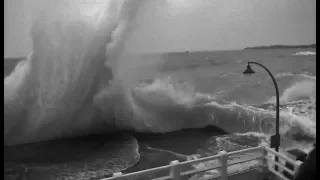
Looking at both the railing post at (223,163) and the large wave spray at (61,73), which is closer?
the railing post at (223,163)

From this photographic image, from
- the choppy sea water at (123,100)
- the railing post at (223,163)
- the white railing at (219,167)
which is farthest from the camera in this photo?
the choppy sea water at (123,100)

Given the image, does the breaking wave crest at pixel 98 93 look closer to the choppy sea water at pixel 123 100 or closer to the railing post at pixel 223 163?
the choppy sea water at pixel 123 100

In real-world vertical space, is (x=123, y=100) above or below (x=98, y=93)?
below

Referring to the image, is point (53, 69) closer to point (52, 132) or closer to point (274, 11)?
point (52, 132)

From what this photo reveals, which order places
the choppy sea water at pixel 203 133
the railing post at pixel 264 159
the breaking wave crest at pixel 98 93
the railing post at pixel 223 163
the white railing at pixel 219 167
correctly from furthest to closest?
the breaking wave crest at pixel 98 93, the choppy sea water at pixel 203 133, the railing post at pixel 264 159, the railing post at pixel 223 163, the white railing at pixel 219 167

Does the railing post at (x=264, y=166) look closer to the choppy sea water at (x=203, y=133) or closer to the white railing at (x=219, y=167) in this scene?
the white railing at (x=219, y=167)

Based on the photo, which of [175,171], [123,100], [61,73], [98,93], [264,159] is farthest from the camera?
[98,93]

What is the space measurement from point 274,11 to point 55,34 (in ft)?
14.9

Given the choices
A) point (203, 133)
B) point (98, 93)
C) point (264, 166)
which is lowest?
Answer: point (203, 133)

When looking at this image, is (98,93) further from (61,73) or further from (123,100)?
(61,73)

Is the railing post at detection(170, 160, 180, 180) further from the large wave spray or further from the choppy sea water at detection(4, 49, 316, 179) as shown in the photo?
the large wave spray

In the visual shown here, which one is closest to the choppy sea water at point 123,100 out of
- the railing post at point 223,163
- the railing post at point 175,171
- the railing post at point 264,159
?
the railing post at point 264,159

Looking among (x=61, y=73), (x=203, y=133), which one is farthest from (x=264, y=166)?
(x=61, y=73)

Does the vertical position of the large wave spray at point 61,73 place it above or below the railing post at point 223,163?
above
